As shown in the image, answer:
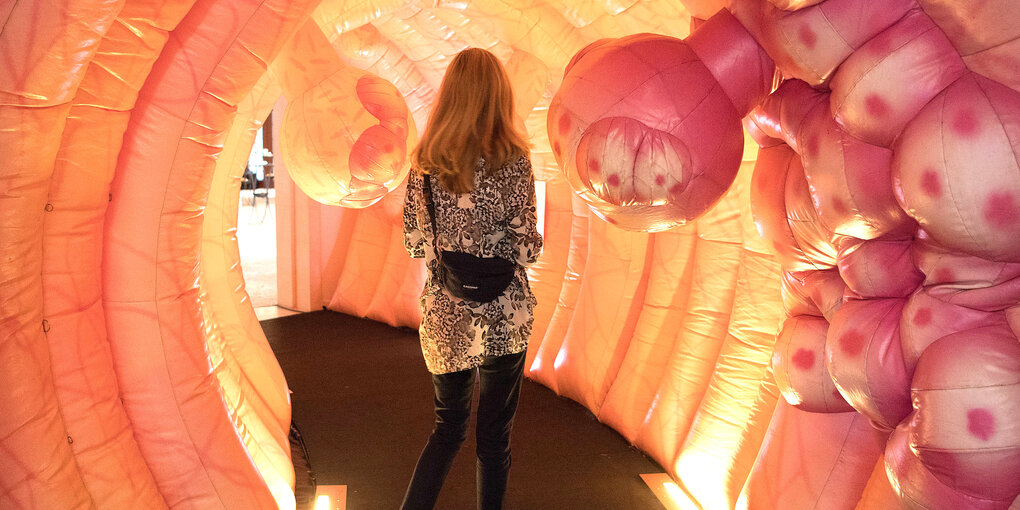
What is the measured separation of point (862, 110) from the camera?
138cm

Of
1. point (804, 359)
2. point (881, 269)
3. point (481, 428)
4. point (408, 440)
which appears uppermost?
point (881, 269)

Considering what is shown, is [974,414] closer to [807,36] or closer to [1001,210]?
[1001,210]

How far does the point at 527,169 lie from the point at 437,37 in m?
2.41

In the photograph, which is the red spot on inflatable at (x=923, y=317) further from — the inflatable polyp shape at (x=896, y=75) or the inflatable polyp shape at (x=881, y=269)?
the inflatable polyp shape at (x=896, y=75)

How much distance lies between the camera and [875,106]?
136 centimetres

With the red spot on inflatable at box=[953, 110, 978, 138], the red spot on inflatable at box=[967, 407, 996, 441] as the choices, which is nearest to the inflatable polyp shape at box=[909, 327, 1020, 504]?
the red spot on inflatable at box=[967, 407, 996, 441]

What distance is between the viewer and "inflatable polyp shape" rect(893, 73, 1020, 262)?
3.98 ft

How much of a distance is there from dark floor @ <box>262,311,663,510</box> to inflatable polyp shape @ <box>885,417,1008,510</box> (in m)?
1.51

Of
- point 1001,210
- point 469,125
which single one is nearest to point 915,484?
point 1001,210

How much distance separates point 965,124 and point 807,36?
0.34 meters

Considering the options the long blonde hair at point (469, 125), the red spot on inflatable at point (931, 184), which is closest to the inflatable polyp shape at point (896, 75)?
the red spot on inflatable at point (931, 184)

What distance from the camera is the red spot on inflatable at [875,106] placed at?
1354 mm

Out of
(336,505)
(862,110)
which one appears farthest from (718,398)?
(862,110)

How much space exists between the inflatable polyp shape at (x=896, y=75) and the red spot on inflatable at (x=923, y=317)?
30 centimetres
